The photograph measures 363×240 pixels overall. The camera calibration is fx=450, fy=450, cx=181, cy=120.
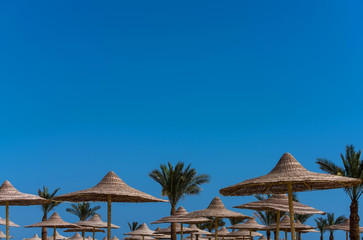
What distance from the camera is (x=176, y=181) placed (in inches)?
1312

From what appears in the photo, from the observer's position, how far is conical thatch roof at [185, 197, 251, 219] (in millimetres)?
18828

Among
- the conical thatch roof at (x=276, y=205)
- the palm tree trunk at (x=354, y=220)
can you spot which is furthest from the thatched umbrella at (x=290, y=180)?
the palm tree trunk at (x=354, y=220)

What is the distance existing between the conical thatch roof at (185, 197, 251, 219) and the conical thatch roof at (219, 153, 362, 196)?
5.94 m

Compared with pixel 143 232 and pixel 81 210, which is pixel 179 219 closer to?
pixel 143 232

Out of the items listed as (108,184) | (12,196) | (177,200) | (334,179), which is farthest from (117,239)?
(334,179)

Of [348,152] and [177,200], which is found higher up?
[348,152]

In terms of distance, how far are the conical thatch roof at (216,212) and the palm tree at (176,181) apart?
12947 mm

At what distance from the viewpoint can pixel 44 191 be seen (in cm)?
4294

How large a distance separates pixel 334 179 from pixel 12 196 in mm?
11387

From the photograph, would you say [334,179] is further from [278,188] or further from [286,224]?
[286,224]

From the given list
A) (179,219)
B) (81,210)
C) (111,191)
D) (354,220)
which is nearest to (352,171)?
(354,220)

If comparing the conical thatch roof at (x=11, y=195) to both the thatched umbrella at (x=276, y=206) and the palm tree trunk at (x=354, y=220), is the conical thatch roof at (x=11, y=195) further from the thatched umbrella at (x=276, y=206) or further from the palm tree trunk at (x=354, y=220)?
the palm tree trunk at (x=354, y=220)

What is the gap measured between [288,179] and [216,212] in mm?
9608

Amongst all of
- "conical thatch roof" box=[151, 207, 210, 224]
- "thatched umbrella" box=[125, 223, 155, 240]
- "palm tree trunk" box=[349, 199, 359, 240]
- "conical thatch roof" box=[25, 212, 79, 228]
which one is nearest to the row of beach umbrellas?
"conical thatch roof" box=[151, 207, 210, 224]
